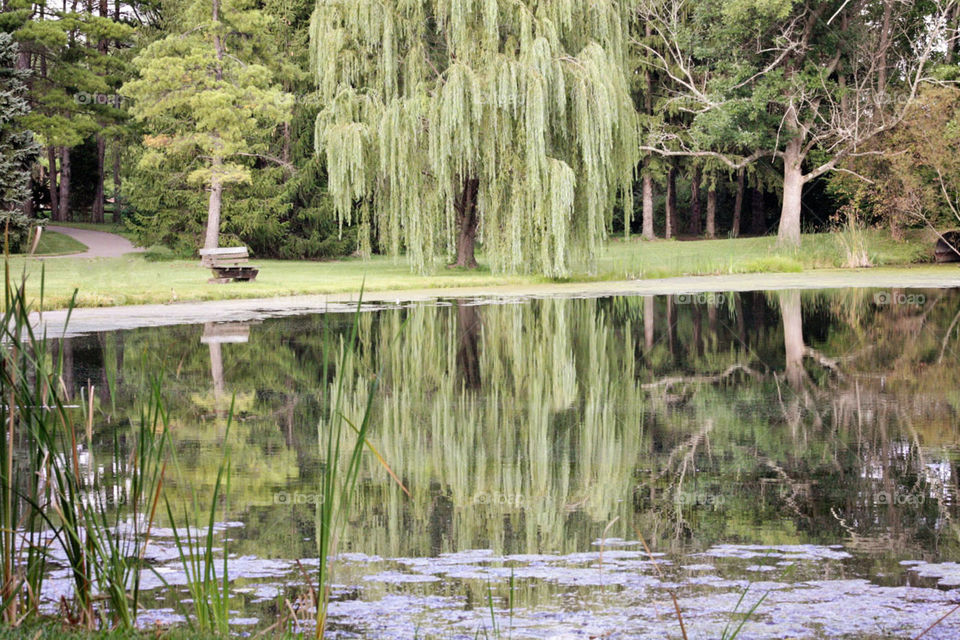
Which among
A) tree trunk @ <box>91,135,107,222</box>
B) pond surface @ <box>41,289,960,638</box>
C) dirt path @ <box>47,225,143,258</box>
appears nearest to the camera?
pond surface @ <box>41,289,960,638</box>

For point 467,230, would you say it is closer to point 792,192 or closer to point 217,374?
point 792,192

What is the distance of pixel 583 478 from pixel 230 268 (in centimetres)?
1899

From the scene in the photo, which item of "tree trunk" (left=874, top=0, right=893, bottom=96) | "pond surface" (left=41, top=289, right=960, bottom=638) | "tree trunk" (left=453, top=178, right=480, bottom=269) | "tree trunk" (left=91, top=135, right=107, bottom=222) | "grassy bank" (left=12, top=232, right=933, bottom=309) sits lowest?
"pond surface" (left=41, top=289, right=960, bottom=638)

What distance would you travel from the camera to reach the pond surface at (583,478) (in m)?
4.75

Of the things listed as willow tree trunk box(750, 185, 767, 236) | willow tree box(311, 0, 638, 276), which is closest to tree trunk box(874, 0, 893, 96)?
willow tree box(311, 0, 638, 276)

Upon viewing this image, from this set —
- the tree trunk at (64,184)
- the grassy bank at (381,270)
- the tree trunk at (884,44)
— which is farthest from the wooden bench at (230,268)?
the tree trunk at (64,184)

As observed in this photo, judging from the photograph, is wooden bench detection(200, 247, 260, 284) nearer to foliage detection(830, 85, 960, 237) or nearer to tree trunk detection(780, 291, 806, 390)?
tree trunk detection(780, 291, 806, 390)

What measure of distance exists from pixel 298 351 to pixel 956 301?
1258cm

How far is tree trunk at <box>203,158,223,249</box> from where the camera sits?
3512 cm

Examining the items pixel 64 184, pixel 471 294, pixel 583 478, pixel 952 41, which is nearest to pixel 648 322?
pixel 471 294

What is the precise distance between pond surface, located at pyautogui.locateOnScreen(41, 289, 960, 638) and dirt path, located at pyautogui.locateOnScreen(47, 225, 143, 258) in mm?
23517

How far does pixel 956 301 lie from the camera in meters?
20.8

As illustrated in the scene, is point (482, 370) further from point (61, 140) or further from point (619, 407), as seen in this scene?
point (61, 140)

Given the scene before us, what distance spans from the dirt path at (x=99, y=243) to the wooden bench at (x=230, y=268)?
1127 centimetres
